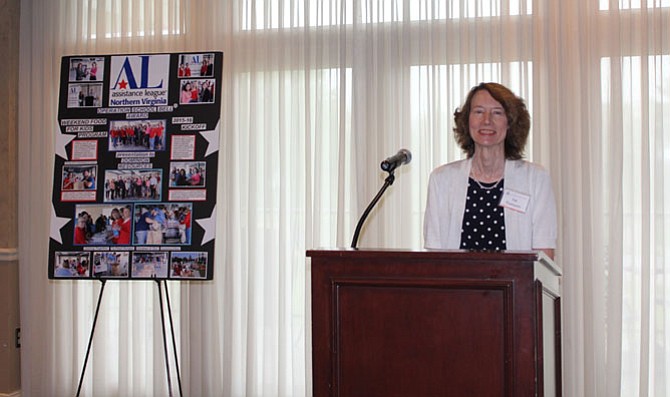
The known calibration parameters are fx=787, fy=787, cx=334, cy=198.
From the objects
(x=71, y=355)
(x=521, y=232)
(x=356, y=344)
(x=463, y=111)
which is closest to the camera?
(x=356, y=344)

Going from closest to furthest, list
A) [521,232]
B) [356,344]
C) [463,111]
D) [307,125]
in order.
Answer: [356,344] → [521,232] → [463,111] → [307,125]

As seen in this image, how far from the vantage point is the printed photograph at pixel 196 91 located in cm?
391

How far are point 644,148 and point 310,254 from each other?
2542 millimetres

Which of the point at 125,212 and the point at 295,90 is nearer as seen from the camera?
the point at 125,212

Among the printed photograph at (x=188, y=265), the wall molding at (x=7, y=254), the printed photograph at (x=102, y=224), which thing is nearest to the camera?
the printed photograph at (x=188, y=265)

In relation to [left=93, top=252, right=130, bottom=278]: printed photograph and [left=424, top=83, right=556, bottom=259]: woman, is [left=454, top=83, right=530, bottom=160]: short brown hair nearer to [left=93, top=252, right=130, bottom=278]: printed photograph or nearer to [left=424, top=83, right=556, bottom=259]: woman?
[left=424, top=83, right=556, bottom=259]: woman

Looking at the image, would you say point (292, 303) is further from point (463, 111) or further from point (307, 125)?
point (463, 111)

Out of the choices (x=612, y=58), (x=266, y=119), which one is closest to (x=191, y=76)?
(x=266, y=119)

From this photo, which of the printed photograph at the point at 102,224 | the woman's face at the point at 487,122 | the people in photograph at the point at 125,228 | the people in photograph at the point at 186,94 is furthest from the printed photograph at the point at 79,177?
the woman's face at the point at 487,122

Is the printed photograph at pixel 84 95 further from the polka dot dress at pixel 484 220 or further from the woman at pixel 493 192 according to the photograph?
the polka dot dress at pixel 484 220

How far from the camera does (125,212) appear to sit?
397cm

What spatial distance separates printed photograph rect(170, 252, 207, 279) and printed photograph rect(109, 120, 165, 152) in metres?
0.55

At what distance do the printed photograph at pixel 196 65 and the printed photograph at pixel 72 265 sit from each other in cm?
104

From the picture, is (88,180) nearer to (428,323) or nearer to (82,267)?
(82,267)
